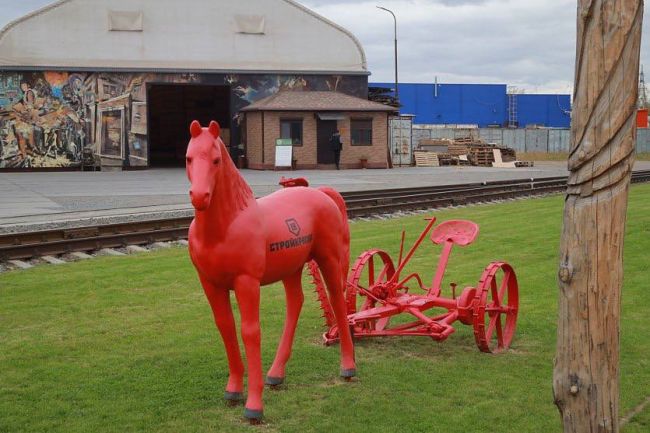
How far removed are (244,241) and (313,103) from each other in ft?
117

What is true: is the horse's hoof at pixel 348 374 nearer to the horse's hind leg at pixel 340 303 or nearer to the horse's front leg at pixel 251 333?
the horse's hind leg at pixel 340 303

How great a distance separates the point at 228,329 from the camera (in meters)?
6.24

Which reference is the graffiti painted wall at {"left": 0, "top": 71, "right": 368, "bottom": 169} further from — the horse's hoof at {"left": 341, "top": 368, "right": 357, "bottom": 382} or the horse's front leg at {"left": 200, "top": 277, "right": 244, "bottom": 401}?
the horse's front leg at {"left": 200, "top": 277, "right": 244, "bottom": 401}

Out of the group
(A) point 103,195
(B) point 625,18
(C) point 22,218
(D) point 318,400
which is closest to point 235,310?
(D) point 318,400

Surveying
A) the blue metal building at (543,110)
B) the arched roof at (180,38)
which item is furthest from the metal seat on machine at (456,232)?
the blue metal building at (543,110)

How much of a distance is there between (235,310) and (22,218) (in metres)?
10.3

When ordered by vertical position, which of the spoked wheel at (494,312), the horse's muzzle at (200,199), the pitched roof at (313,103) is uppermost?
the pitched roof at (313,103)

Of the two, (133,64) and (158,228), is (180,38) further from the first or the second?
(158,228)

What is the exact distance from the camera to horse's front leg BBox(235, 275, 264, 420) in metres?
5.95

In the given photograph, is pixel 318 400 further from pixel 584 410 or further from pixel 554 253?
pixel 554 253

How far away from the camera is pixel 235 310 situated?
957 centimetres

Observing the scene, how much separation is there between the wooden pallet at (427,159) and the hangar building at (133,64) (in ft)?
16.3

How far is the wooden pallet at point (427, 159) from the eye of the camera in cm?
4681

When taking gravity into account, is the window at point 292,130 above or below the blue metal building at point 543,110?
below
